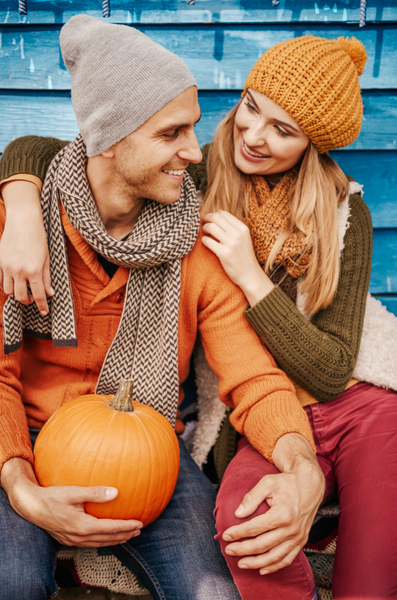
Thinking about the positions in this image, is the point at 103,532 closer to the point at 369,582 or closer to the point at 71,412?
the point at 71,412

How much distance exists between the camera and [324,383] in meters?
1.54

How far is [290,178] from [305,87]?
0.34 meters

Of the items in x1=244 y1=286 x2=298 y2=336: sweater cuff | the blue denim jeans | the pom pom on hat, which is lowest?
the blue denim jeans

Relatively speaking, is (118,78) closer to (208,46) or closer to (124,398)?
(208,46)

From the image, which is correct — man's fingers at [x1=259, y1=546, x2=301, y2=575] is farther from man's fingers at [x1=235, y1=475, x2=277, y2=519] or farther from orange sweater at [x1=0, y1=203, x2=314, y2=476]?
orange sweater at [x1=0, y1=203, x2=314, y2=476]

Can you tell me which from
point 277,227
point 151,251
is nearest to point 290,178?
point 277,227

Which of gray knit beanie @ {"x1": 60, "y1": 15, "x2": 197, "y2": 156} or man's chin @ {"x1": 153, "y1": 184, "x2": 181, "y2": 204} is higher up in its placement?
gray knit beanie @ {"x1": 60, "y1": 15, "x2": 197, "y2": 156}

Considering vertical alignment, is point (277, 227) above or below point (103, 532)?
above

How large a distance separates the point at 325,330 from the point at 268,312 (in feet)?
0.88

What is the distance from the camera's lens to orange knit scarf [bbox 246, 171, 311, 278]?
5.29ft

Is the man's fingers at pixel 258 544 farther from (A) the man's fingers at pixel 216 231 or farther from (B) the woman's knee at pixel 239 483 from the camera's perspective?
(A) the man's fingers at pixel 216 231

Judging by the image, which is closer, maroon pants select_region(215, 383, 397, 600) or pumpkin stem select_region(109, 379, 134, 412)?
maroon pants select_region(215, 383, 397, 600)

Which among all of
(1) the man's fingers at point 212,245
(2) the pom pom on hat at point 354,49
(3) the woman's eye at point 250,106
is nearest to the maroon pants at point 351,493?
(1) the man's fingers at point 212,245

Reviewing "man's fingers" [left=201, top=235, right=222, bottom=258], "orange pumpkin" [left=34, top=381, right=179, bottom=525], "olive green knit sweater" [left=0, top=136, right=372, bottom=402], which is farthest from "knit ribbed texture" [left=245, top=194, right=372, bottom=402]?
"orange pumpkin" [left=34, top=381, right=179, bottom=525]
